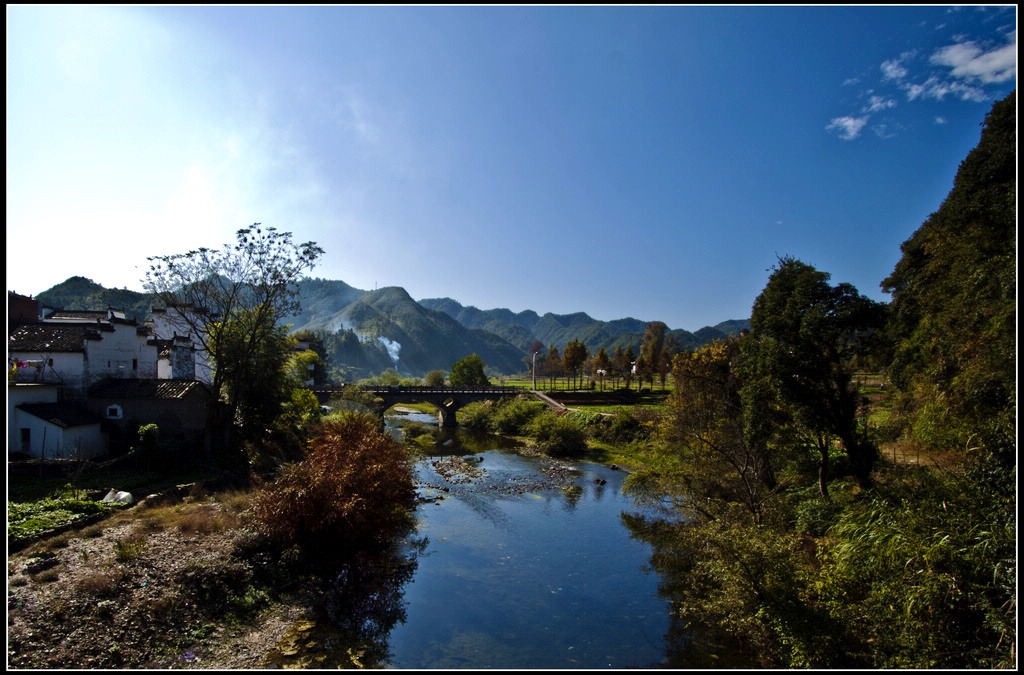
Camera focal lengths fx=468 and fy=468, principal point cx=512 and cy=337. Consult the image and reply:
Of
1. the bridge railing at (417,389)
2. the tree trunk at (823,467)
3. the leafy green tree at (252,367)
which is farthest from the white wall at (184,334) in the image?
the tree trunk at (823,467)

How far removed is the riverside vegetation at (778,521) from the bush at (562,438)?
A: 1723 centimetres

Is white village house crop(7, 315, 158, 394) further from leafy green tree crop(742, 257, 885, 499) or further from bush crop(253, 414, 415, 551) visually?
leafy green tree crop(742, 257, 885, 499)

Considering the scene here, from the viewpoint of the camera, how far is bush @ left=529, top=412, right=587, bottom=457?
41719 millimetres

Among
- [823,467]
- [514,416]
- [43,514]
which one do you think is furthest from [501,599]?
[514,416]

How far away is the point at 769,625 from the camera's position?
11.8m

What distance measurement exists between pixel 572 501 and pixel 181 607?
1930 centimetres

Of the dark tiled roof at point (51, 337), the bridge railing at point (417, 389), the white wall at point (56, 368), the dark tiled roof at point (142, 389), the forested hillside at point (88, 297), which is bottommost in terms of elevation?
the bridge railing at point (417, 389)

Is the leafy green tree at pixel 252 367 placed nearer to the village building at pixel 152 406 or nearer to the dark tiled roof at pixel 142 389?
the village building at pixel 152 406

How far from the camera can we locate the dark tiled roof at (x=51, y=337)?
25109 millimetres

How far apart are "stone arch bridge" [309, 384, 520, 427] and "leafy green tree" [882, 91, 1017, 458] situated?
1926 inches

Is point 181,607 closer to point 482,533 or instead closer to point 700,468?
point 482,533

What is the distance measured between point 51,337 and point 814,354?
1512 inches

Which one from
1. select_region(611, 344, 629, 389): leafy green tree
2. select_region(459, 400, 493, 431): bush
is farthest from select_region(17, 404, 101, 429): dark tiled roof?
select_region(611, 344, 629, 389): leafy green tree

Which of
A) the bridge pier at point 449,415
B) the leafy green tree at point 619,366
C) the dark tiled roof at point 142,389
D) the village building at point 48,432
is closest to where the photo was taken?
the village building at point 48,432
